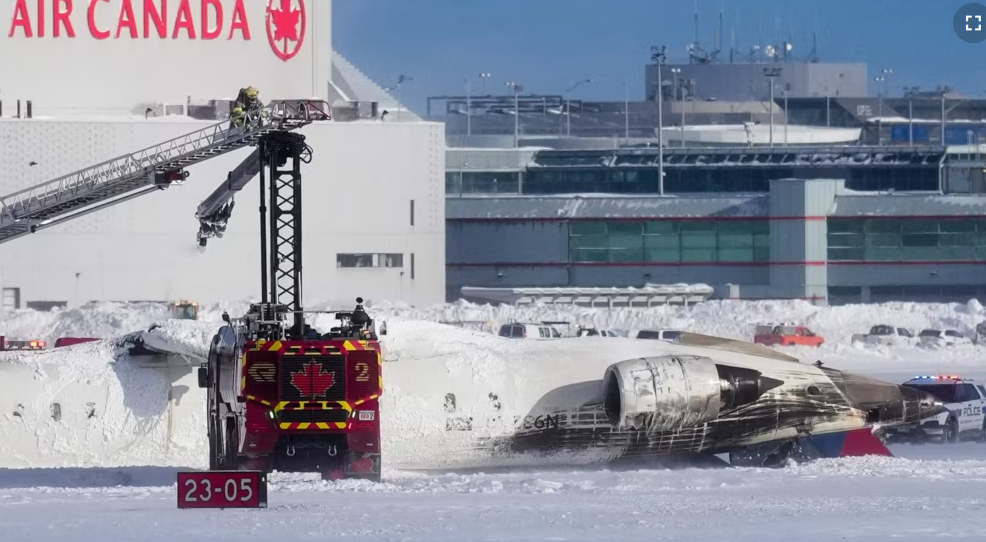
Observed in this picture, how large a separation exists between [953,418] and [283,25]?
43614 millimetres

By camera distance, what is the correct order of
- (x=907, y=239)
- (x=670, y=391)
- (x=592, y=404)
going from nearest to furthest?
(x=670, y=391) < (x=592, y=404) < (x=907, y=239)

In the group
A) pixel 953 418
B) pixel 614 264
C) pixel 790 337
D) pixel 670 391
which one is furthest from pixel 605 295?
pixel 670 391

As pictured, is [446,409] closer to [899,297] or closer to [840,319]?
[840,319]

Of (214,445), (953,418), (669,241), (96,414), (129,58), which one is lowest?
(953,418)

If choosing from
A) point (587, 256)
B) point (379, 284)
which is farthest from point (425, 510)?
point (587, 256)

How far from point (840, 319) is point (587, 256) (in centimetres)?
1946

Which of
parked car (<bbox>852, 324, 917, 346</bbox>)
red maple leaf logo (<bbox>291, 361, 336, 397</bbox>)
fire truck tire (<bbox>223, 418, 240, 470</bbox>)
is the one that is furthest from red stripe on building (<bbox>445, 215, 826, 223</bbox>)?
red maple leaf logo (<bbox>291, 361, 336, 397</bbox>)

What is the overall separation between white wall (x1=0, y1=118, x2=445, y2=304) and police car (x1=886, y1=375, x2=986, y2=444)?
121 ft

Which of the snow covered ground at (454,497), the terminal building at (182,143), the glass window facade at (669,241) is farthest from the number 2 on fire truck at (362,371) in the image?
the glass window facade at (669,241)

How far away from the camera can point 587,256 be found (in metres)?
87.2

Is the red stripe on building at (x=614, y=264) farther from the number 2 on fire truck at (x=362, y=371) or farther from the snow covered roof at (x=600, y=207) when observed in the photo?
the number 2 on fire truck at (x=362, y=371)

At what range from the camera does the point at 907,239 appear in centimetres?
8569

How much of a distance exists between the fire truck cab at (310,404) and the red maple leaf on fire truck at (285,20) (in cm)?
4902

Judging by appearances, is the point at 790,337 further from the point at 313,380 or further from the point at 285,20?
the point at 313,380
